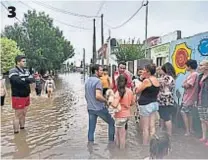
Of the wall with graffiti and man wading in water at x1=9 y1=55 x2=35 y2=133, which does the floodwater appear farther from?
the wall with graffiti

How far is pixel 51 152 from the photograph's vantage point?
6.89m

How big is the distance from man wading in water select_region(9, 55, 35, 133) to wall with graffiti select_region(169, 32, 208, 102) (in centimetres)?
408

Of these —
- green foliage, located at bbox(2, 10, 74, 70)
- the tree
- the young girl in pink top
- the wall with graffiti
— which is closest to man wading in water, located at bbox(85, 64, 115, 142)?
the young girl in pink top

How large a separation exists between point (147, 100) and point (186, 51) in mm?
3650

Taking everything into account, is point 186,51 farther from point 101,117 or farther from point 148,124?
point 101,117

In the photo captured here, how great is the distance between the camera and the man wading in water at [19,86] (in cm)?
834

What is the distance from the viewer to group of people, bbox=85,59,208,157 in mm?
6945

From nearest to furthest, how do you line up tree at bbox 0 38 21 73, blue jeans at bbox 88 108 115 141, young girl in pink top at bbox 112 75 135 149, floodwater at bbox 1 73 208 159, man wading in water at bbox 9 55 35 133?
floodwater at bbox 1 73 208 159 < young girl in pink top at bbox 112 75 135 149 < blue jeans at bbox 88 108 115 141 < man wading in water at bbox 9 55 35 133 < tree at bbox 0 38 21 73

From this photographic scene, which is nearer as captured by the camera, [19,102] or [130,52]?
[19,102]

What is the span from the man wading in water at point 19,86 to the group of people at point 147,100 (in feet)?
5.71

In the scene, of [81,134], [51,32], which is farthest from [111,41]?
[81,134]

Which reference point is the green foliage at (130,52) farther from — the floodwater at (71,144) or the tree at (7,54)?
the floodwater at (71,144)

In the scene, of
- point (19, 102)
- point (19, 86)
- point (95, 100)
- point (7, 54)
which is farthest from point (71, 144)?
point (7, 54)

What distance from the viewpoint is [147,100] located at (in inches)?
276
